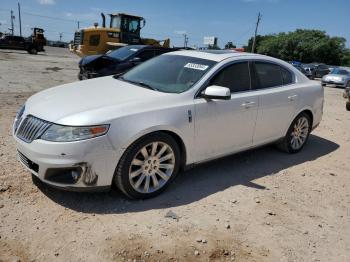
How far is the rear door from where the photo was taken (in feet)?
16.8

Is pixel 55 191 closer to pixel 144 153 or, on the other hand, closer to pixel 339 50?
pixel 144 153

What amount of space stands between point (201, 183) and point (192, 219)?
910mm

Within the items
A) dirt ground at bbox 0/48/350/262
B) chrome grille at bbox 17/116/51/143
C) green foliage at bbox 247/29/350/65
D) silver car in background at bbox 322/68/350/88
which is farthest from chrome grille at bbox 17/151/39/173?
green foliage at bbox 247/29/350/65

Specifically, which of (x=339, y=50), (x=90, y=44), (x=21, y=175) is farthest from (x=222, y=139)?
(x=339, y=50)

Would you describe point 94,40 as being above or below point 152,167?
above

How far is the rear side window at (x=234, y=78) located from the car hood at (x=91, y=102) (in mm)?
781

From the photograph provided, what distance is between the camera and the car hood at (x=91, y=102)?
356 centimetres

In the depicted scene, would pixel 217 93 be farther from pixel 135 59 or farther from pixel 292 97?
pixel 135 59

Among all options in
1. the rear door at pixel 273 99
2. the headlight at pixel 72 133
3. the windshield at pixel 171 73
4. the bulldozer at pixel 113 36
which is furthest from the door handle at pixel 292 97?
the bulldozer at pixel 113 36

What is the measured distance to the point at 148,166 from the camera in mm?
3955

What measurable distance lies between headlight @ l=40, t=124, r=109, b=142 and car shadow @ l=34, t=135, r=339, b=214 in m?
0.75

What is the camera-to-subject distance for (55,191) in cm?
404

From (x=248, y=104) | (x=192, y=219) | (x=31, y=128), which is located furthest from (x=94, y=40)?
(x=192, y=219)

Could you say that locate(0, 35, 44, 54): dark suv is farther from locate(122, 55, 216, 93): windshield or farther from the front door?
the front door
